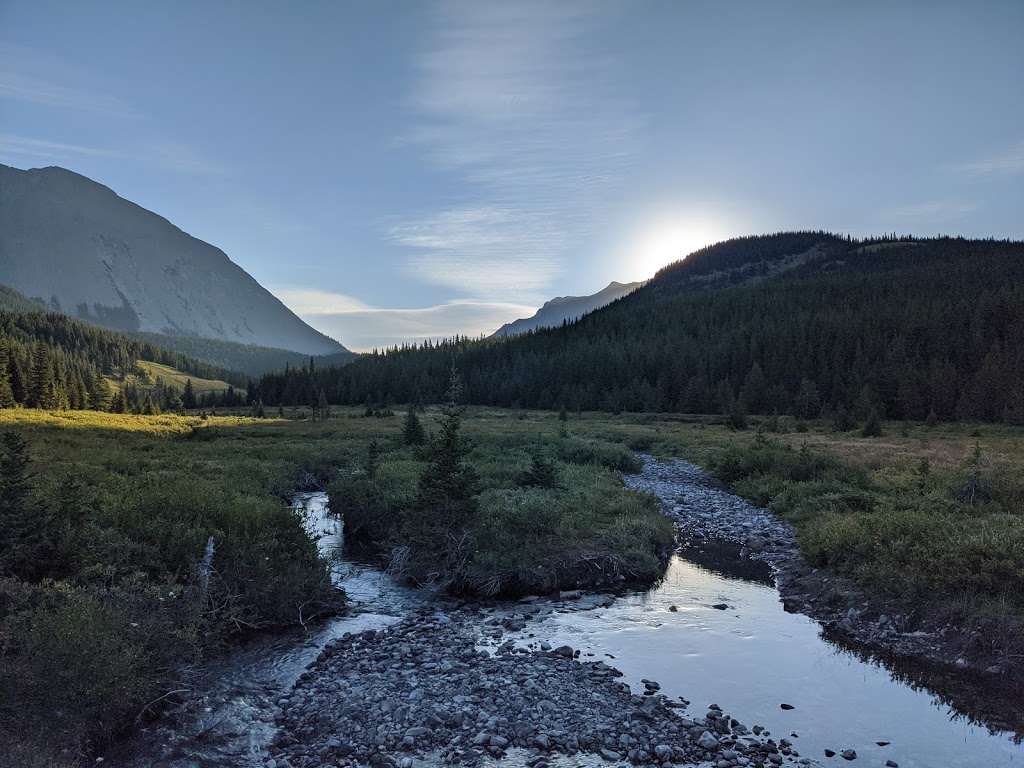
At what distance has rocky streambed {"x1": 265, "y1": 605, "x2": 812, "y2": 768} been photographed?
9062 mm

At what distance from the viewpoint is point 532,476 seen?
89.1 ft

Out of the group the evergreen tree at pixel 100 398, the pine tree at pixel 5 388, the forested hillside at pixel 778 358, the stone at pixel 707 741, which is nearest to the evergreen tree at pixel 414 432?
the stone at pixel 707 741

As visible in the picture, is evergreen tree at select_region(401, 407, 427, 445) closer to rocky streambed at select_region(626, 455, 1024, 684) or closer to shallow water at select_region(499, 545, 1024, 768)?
rocky streambed at select_region(626, 455, 1024, 684)

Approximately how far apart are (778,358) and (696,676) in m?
102

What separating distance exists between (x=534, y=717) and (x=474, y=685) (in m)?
1.55

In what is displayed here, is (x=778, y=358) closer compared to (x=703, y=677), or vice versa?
(x=703, y=677)

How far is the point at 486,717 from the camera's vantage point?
32.8 ft

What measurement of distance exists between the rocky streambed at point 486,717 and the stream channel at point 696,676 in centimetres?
40

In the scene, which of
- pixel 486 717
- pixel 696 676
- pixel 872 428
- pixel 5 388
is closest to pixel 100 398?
pixel 5 388

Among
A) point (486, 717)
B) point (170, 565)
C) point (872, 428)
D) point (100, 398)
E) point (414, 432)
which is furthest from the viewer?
point (100, 398)

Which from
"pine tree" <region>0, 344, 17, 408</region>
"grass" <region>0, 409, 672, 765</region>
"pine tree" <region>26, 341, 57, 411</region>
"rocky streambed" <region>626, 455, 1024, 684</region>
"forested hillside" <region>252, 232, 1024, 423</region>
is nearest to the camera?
"grass" <region>0, 409, 672, 765</region>

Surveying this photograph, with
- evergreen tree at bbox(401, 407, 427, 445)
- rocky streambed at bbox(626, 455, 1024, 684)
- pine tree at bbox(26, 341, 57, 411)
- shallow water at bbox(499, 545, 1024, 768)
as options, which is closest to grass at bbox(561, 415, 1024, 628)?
rocky streambed at bbox(626, 455, 1024, 684)

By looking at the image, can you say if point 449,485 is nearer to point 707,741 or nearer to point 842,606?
point 707,741

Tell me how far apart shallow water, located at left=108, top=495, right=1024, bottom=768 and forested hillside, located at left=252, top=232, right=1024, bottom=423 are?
191 feet
